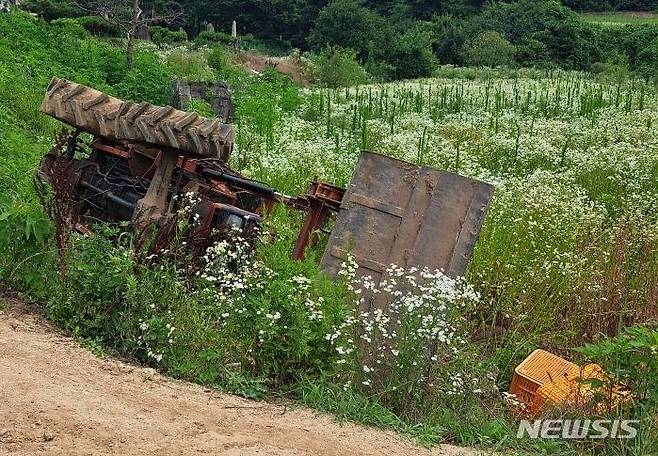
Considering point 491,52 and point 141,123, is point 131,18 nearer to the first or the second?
point 491,52

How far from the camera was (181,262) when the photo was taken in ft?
19.4

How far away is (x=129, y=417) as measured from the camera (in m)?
4.16

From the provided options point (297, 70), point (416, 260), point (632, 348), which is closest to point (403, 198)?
point (416, 260)

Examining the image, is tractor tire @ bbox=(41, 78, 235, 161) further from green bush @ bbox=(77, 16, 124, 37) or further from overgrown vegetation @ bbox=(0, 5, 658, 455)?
green bush @ bbox=(77, 16, 124, 37)

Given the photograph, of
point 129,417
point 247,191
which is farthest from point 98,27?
point 129,417

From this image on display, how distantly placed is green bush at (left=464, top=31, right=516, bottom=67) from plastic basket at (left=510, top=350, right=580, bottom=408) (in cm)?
4083

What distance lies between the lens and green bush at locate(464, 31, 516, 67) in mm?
46188

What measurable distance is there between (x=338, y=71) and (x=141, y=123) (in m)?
25.5

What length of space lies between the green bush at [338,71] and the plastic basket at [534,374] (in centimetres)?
2535

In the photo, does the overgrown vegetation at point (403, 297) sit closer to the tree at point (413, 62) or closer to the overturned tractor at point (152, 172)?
the overturned tractor at point (152, 172)

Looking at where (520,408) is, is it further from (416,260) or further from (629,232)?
(629,232)

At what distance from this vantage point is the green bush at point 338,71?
31.4m

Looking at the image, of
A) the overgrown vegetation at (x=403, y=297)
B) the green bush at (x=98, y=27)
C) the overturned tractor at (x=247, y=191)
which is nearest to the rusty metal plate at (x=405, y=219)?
the overturned tractor at (x=247, y=191)

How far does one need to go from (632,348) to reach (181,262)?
3.01m
